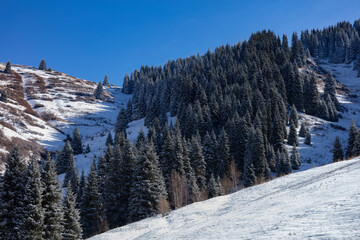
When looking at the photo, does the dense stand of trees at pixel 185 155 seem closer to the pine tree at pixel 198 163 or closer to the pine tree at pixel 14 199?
the pine tree at pixel 14 199

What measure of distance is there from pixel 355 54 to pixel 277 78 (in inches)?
3615

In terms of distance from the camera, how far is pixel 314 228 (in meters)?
7.88

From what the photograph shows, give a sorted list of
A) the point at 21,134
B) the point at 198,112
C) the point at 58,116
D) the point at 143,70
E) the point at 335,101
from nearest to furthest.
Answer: the point at 198,112 < the point at 21,134 < the point at 335,101 < the point at 58,116 < the point at 143,70

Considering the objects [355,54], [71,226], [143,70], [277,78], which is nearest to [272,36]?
[277,78]

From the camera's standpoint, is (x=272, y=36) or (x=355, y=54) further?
(x=355, y=54)

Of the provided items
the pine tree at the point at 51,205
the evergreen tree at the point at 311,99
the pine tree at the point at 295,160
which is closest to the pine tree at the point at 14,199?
the pine tree at the point at 51,205

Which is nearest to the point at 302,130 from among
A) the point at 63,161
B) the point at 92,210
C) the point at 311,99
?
the point at 311,99

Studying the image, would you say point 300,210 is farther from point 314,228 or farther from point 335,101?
point 335,101

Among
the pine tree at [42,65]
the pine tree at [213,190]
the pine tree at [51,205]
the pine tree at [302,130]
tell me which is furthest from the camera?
the pine tree at [42,65]

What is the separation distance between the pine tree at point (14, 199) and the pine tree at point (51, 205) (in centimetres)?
175

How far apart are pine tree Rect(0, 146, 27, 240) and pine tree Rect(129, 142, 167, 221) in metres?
12.7

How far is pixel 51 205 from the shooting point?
22.1 m

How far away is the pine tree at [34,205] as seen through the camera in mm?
19878

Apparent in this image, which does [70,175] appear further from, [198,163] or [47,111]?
[47,111]
